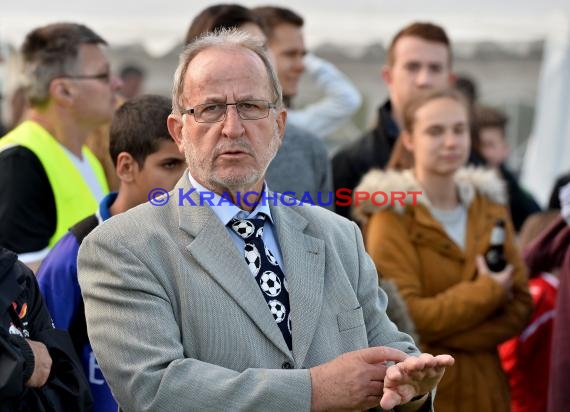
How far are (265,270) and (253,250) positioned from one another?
0.24ft

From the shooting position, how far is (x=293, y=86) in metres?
5.96

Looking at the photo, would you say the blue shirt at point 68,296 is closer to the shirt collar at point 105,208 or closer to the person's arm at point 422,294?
the shirt collar at point 105,208

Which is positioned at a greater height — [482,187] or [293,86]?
[293,86]

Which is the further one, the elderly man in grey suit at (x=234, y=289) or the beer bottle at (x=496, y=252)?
the beer bottle at (x=496, y=252)

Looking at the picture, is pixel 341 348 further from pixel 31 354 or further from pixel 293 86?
pixel 293 86

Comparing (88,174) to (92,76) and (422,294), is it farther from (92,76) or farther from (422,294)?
(422,294)

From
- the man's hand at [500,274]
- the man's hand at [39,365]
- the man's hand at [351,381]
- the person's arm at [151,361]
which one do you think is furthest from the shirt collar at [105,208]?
Answer: the man's hand at [500,274]

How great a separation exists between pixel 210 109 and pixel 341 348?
2.60ft

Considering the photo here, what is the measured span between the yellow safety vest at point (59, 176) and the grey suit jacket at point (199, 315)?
1.46 meters

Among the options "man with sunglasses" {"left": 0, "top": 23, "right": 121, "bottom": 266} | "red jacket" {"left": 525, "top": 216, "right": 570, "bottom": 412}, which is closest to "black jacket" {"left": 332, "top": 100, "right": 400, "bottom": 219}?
"red jacket" {"left": 525, "top": 216, "right": 570, "bottom": 412}

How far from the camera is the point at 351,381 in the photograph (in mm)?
3150

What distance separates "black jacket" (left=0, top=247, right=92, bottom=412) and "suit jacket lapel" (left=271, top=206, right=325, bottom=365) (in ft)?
2.42

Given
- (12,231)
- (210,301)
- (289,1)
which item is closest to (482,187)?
(12,231)

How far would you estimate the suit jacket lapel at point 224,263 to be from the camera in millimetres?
3289
